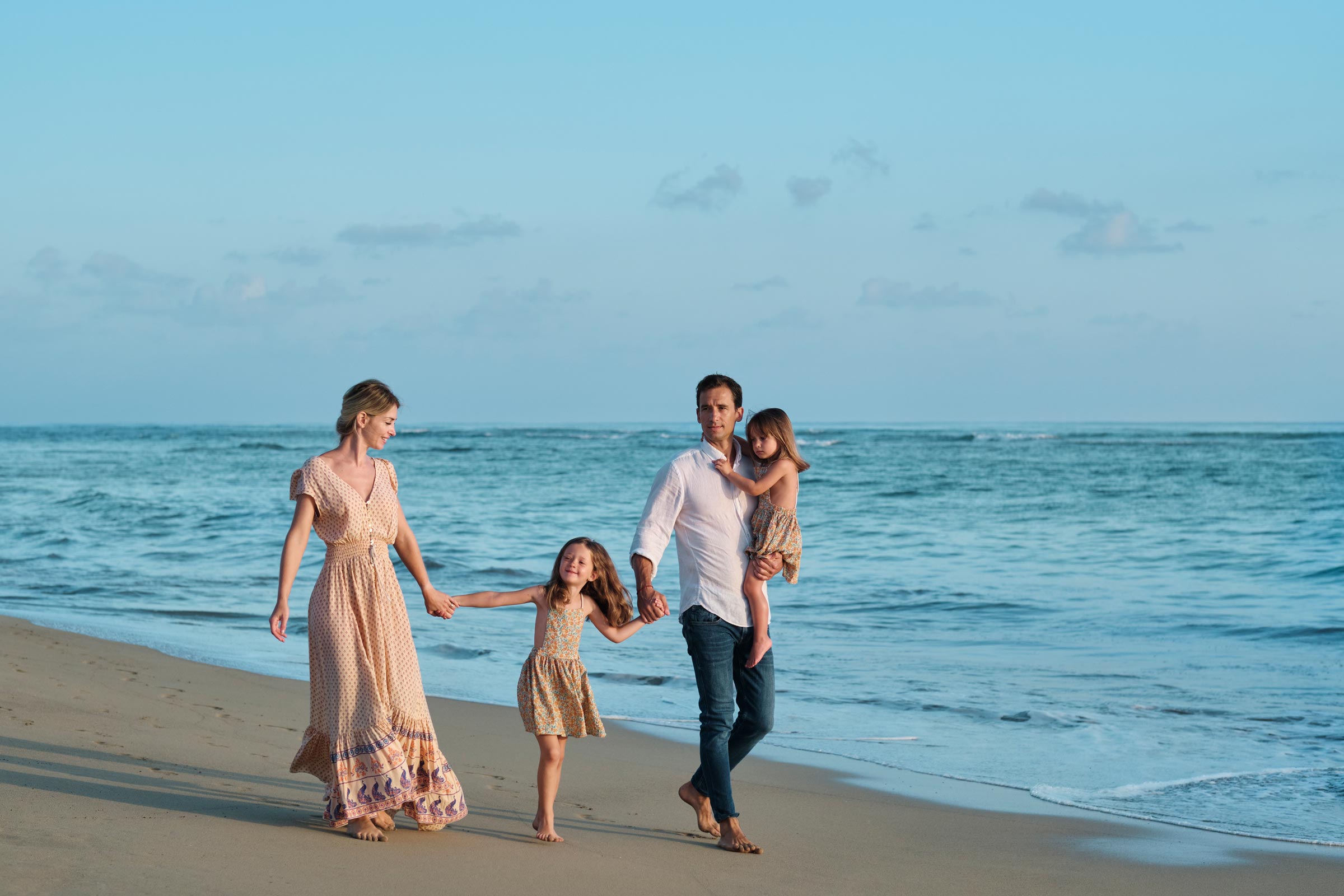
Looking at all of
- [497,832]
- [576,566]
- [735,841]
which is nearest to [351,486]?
[576,566]

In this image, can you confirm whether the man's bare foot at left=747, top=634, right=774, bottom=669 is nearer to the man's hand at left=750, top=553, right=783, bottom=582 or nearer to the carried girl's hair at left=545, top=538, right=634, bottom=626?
the man's hand at left=750, top=553, right=783, bottom=582

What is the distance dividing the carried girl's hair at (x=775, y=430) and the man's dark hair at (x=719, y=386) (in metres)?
0.09

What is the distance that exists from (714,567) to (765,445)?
19.8 inches

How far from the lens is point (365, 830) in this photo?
3.96 m

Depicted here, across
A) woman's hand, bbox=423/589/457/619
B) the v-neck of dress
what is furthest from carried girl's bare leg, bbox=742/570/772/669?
the v-neck of dress

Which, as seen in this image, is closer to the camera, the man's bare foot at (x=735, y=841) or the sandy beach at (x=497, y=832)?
the sandy beach at (x=497, y=832)

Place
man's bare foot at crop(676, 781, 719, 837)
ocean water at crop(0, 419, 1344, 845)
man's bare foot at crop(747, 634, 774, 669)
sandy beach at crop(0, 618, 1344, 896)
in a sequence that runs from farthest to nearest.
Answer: ocean water at crop(0, 419, 1344, 845)
man's bare foot at crop(676, 781, 719, 837)
man's bare foot at crop(747, 634, 774, 669)
sandy beach at crop(0, 618, 1344, 896)

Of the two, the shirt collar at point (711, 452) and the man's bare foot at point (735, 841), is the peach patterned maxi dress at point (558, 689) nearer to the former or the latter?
the man's bare foot at point (735, 841)

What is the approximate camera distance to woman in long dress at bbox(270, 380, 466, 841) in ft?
12.9

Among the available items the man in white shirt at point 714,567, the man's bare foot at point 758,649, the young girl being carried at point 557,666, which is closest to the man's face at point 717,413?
the man in white shirt at point 714,567

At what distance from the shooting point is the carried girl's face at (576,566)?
4.20m

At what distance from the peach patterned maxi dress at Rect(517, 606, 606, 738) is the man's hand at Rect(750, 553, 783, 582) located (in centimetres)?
68

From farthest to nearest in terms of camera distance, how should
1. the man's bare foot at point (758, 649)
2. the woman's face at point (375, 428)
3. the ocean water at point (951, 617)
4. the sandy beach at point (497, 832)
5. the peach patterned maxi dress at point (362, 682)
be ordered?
1. the ocean water at point (951, 617)
2. the man's bare foot at point (758, 649)
3. the woman's face at point (375, 428)
4. the peach patterned maxi dress at point (362, 682)
5. the sandy beach at point (497, 832)

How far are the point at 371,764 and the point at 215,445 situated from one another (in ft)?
207
